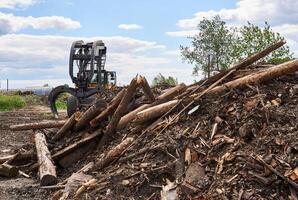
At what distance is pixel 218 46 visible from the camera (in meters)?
33.1

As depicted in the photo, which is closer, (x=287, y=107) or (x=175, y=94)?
(x=287, y=107)

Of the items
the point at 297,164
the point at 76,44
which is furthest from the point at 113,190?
the point at 76,44

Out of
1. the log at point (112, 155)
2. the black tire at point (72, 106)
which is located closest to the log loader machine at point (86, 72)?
the black tire at point (72, 106)

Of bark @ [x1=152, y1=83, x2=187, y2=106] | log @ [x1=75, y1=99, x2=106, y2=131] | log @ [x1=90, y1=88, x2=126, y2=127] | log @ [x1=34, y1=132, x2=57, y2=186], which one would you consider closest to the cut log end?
log @ [x1=34, y1=132, x2=57, y2=186]

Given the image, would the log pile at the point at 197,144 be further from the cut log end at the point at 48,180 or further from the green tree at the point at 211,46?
the green tree at the point at 211,46

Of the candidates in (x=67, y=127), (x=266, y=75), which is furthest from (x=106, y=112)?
(x=266, y=75)

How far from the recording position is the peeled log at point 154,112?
297 inches

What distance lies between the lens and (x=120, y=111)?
27.2 feet

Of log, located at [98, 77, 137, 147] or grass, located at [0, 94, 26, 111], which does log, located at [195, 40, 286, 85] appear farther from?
grass, located at [0, 94, 26, 111]

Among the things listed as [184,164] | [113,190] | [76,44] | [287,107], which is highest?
[76,44]

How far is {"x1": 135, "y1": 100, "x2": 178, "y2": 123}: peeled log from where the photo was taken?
7.55 m

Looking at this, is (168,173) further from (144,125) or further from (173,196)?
(144,125)

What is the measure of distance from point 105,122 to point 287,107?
3724 mm

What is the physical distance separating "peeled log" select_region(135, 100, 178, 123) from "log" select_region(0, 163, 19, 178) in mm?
2792
